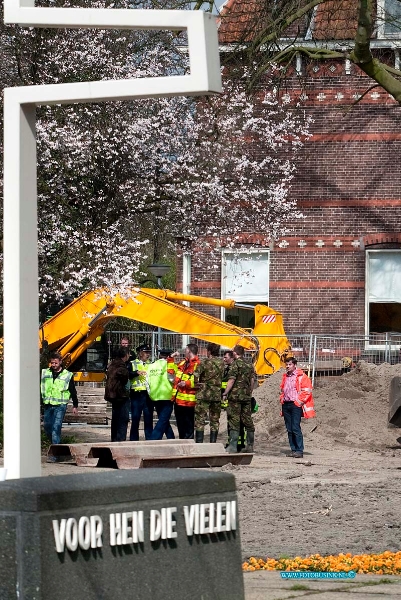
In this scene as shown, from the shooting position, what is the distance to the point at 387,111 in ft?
96.3

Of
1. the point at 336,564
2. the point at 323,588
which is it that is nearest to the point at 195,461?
the point at 336,564

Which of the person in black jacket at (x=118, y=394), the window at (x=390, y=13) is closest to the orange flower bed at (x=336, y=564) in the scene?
Result: the person in black jacket at (x=118, y=394)

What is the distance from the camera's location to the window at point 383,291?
29.7m

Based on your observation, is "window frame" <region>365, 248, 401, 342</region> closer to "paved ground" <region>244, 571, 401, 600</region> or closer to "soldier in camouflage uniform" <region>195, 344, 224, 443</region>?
"soldier in camouflage uniform" <region>195, 344, 224, 443</region>

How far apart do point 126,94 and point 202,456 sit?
10.5 m

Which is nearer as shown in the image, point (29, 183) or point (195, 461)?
point (29, 183)

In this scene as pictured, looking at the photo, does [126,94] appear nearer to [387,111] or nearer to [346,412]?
[346,412]

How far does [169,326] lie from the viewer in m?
26.6

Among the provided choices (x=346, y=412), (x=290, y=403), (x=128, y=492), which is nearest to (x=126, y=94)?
(x=128, y=492)

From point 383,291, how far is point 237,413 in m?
11.2

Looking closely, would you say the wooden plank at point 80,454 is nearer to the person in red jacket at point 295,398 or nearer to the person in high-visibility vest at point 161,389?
the person in high-visibility vest at point 161,389

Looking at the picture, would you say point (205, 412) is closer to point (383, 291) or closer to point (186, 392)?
point (186, 392)

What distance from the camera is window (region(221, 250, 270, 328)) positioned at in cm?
2962

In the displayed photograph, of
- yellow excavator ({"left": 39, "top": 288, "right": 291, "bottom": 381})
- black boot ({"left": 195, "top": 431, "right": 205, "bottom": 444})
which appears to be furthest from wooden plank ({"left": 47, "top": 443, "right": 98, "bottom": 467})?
yellow excavator ({"left": 39, "top": 288, "right": 291, "bottom": 381})
